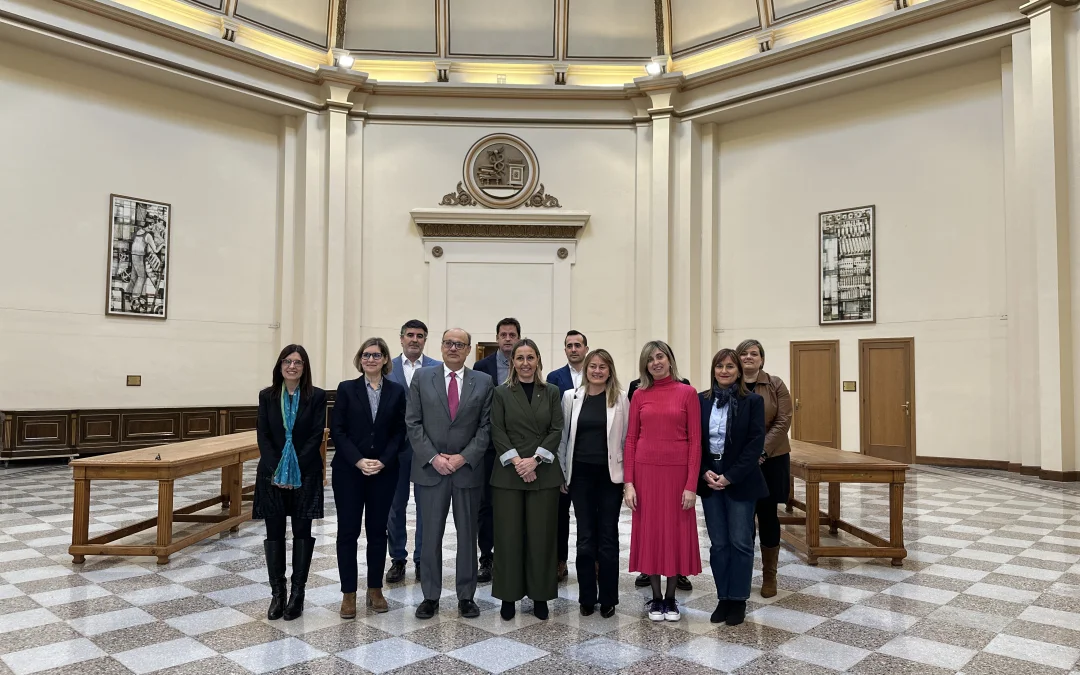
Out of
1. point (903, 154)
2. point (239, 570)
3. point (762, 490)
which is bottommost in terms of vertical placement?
point (239, 570)

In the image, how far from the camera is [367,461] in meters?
4.40

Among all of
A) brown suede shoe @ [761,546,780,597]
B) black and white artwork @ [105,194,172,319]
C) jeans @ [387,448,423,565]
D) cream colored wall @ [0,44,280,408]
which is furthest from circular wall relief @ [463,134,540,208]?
brown suede shoe @ [761,546,780,597]

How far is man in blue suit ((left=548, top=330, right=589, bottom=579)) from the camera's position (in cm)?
525

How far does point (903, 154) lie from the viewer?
43.0 ft

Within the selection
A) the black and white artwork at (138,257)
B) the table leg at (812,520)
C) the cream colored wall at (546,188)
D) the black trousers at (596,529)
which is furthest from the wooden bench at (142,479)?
the cream colored wall at (546,188)

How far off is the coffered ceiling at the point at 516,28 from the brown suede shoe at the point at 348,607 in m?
13.3

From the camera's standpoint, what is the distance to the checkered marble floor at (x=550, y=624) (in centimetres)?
371

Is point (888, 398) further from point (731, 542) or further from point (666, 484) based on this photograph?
point (666, 484)

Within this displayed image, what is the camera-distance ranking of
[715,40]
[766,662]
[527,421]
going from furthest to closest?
[715,40] < [527,421] < [766,662]

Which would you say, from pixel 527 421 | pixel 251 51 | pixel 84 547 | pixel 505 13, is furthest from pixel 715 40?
pixel 84 547

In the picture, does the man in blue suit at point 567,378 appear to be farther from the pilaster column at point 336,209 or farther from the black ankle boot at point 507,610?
the pilaster column at point 336,209

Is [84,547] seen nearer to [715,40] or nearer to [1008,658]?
[1008,658]

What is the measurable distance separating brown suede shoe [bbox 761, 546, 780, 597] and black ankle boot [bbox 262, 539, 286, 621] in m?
3.05

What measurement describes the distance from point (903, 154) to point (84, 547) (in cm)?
1326
